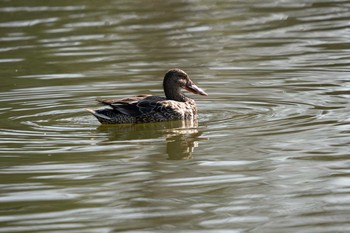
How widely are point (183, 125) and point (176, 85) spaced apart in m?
1.04

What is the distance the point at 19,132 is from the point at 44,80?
12.4 feet

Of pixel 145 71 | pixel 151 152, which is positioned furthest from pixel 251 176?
pixel 145 71

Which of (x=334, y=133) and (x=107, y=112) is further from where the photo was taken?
(x=107, y=112)

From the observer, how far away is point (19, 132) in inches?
427

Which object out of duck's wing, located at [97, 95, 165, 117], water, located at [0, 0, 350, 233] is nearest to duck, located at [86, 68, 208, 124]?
duck's wing, located at [97, 95, 165, 117]

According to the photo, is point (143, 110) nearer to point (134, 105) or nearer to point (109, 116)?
point (134, 105)

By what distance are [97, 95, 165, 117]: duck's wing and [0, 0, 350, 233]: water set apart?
0.19 metres

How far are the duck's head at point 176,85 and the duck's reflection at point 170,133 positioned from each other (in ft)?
2.39

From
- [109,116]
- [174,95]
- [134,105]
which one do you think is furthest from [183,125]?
[174,95]

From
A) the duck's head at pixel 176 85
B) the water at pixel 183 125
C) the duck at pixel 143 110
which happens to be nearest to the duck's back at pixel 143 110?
the duck at pixel 143 110

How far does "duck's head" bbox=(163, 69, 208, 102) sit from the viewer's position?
40.4 feet

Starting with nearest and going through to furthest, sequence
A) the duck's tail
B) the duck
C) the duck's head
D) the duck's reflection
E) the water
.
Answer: the water → the duck's reflection → the duck's tail → the duck → the duck's head

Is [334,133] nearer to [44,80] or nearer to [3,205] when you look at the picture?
[3,205]

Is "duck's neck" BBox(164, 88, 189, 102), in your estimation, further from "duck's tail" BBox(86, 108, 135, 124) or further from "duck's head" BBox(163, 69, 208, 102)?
"duck's tail" BBox(86, 108, 135, 124)
